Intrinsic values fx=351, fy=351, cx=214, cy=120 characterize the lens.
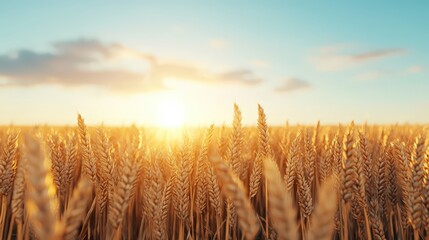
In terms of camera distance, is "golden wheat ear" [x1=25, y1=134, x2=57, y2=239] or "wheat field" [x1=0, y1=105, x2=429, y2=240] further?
"wheat field" [x1=0, y1=105, x2=429, y2=240]

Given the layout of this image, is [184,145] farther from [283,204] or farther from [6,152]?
[283,204]

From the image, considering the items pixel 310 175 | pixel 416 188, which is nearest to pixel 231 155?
pixel 310 175

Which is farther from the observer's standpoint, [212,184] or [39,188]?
[212,184]

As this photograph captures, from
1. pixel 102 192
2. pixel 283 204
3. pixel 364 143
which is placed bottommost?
pixel 102 192

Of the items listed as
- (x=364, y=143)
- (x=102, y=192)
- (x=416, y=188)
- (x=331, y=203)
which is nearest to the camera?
(x=331, y=203)

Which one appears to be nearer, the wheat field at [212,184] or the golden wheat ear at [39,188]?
the golden wheat ear at [39,188]

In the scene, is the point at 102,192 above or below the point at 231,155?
below

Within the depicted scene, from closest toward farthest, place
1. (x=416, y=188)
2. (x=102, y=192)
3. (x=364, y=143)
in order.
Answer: (x=416, y=188), (x=102, y=192), (x=364, y=143)

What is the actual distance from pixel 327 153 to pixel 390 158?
56 centimetres

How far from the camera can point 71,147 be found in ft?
9.25

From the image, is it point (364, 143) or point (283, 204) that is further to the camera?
point (364, 143)

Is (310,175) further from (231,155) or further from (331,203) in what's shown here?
(331,203)

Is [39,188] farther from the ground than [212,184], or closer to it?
farther from the ground

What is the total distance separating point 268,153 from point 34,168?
6.03ft
